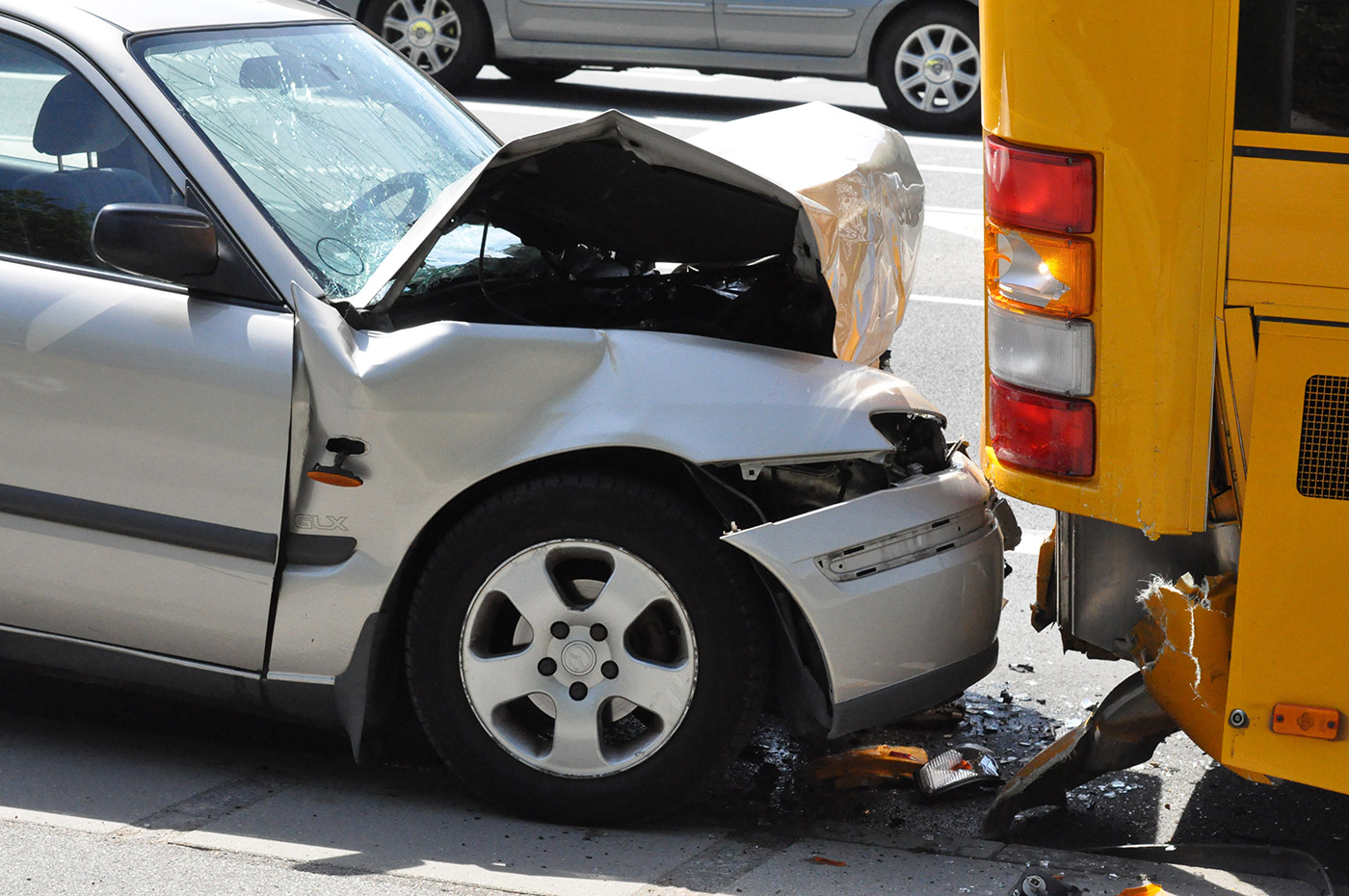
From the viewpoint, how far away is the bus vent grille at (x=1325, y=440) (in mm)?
2543

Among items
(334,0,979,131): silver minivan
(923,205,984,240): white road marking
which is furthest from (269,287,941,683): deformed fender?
(334,0,979,131): silver minivan

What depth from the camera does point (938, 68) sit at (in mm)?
11688

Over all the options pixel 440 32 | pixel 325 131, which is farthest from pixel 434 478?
pixel 440 32

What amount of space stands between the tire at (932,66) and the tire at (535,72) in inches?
123

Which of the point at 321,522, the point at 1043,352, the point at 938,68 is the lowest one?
the point at 321,522

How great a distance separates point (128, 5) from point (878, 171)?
183cm

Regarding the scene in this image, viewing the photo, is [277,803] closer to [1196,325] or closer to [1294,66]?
[1196,325]

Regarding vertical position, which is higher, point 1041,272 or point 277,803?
point 1041,272

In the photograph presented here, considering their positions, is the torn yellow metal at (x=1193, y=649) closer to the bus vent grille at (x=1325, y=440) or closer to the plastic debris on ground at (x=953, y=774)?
the bus vent grille at (x=1325, y=440)

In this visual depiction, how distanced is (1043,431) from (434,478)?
122 cm

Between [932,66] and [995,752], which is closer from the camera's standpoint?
[995,752]

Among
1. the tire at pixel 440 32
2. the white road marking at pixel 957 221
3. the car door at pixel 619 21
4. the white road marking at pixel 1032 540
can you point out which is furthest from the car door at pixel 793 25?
the white road marking at pixel 1032 540

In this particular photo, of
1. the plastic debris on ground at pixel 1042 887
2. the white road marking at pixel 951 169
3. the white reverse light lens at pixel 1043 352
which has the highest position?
→ the white reverse light lens at pixel 1043 352

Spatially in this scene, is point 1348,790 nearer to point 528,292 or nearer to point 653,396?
point 653,396
